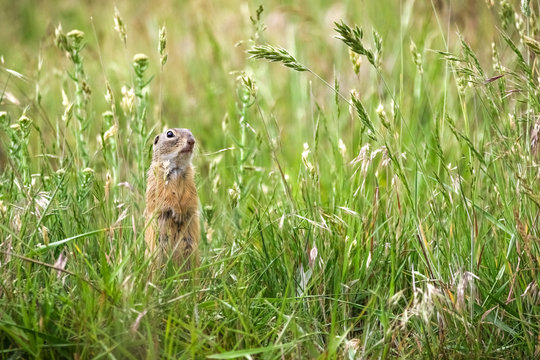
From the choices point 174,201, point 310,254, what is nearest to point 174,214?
point 174,201

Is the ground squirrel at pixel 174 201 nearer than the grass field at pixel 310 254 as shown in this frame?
No

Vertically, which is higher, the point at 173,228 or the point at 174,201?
the point at 174,201

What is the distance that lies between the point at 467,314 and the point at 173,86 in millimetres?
5260

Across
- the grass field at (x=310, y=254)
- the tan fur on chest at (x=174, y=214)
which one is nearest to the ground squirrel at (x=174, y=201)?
the tan fur on chest at (x=174, y=214)

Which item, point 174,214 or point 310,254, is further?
point 174,214

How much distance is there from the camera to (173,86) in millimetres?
8031

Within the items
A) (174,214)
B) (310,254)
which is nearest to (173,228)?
→ (174,214)

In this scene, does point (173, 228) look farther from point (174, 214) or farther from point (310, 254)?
point (310, 254)

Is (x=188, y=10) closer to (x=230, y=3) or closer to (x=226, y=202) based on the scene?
(x=230, y=3)

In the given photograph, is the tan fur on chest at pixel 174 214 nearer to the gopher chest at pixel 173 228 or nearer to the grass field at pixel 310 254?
the gopher chest at pixel 173 228

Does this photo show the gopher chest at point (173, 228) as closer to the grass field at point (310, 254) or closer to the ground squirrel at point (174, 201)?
the ground squirrel at point (174, 201)

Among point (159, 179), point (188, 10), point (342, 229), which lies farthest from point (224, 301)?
point (188, 10)

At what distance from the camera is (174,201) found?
427cm

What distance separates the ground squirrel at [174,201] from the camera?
4.13 meters
